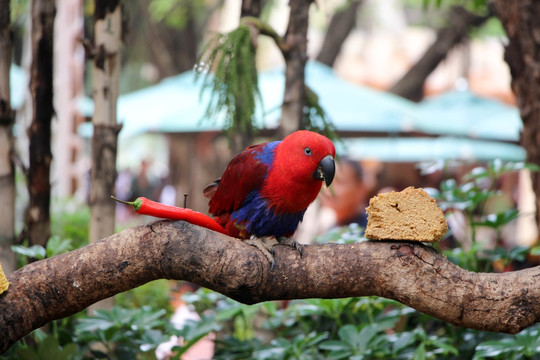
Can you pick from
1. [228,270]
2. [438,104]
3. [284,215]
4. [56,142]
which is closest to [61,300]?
[228,270]

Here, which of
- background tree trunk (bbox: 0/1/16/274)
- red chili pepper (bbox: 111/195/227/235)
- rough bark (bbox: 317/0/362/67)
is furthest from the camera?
rough bark (bbox: 317/0/362/67)

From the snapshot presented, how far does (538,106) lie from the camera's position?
335 cm

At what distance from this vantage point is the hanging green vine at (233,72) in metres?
2.64

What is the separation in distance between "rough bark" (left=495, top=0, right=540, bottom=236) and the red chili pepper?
2253 millimetres

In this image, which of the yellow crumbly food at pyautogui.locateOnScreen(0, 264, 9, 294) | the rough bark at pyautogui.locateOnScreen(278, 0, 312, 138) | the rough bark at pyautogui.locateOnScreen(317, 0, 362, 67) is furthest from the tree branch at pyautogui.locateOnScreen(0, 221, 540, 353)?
the rough bark at pyautogui.locateOnScreen(317, 0, 362, 67)

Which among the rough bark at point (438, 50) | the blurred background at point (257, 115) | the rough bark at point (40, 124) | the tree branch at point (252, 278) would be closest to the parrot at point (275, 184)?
the tree branch at point (252, 278)

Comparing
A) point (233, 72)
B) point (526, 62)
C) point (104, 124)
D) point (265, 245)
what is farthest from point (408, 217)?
point (526, 62)

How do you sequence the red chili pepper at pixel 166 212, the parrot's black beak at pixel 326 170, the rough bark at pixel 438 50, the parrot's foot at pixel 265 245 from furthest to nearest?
the rough bark at pixel 438 50
the parrot's black beak at pixel 326 170
the parrot's foot at pixel 265 245
the red chili pepper at pixel 166 212

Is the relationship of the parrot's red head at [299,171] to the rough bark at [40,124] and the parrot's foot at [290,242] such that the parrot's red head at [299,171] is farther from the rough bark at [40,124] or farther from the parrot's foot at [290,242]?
the rough bark at [40,124]

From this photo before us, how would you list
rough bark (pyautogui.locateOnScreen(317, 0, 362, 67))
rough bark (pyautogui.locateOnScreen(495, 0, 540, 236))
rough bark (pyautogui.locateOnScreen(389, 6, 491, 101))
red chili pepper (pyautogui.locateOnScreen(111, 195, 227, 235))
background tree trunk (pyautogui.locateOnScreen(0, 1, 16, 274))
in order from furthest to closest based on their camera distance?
rough bark (pyautogui.locateOnScreen(317, 0, 362, 67)), rough bark (pyautogui.locateOnScreen(389, 6, 491, 101)), rough bark (pyautogui.locateOnScreen(495, 0, 540, 236)), background tree trunk (pyautogui.locateOnScreen(0, 1, 16, 274)), red chili pepper (pyautogui.locateOnScreen(111, 195, 227, 235))

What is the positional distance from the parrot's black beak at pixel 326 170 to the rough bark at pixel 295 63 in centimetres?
81

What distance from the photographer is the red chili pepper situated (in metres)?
1.71

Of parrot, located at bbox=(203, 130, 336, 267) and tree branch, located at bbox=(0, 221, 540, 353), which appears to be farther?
parrot, located at bbox=(203, 130, 336, 267)

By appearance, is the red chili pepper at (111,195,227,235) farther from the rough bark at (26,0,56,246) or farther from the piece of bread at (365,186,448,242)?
the rough bark at (26,0,56,246)
